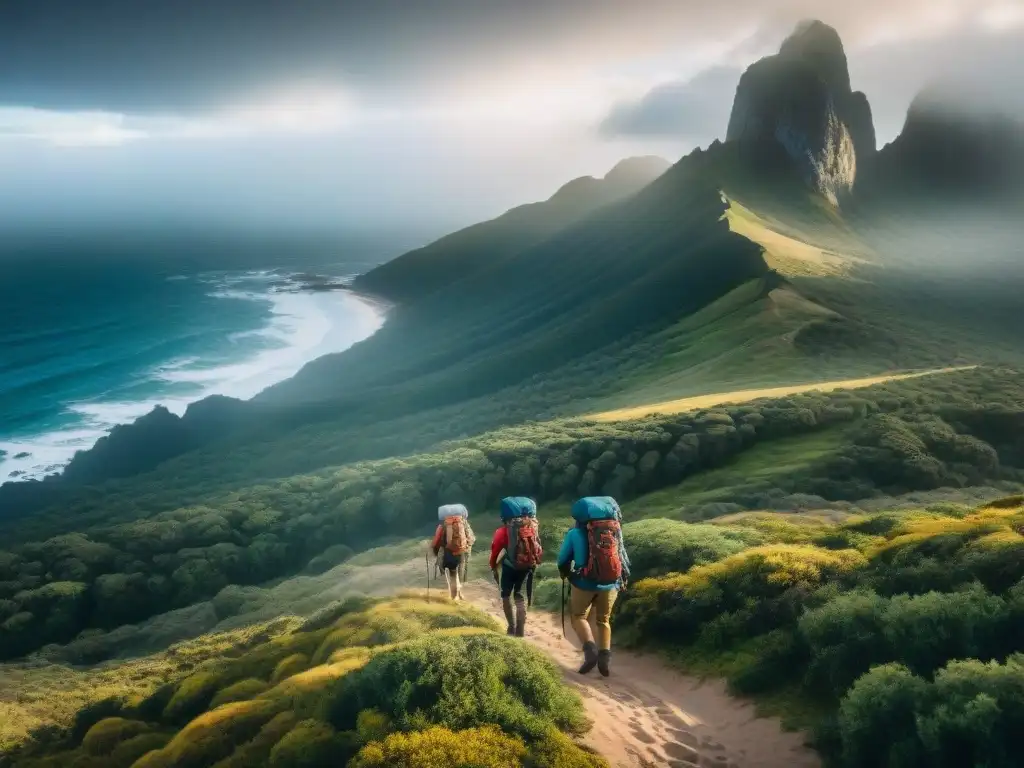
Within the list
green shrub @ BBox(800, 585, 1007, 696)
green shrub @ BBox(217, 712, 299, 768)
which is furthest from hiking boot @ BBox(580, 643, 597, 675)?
green shrub @ BBox(217, 712, 299, 768)

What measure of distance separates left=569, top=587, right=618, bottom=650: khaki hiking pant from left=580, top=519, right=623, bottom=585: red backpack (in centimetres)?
28

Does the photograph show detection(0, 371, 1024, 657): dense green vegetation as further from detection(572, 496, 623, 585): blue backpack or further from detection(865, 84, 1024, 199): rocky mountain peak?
detection(865, 84, 1024, 199): rocky mountain peak

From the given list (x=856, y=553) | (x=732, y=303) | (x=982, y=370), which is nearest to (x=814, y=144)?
(x=732, y=303)

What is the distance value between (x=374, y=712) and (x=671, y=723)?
4.17 meters

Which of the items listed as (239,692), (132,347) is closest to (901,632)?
(239,692)

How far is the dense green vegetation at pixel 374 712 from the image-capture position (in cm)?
766

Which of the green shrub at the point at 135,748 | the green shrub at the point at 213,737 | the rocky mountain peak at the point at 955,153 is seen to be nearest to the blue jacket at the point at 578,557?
the green shrub at the point at 213,737

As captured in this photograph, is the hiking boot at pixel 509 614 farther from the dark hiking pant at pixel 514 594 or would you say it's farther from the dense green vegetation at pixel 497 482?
the dense green vegetation at pixel 497 482

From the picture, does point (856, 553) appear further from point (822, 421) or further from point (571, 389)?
Result: point (571, 389)

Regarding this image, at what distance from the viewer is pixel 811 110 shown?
156500 mm

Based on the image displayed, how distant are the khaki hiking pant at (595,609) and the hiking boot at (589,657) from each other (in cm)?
9

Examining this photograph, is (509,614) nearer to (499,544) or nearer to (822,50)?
(499,544)

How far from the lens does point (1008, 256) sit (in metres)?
131

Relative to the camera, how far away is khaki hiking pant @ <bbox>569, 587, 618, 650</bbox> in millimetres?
10258
